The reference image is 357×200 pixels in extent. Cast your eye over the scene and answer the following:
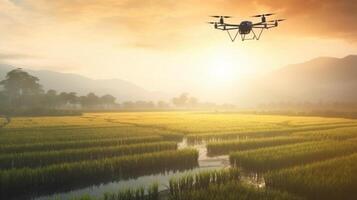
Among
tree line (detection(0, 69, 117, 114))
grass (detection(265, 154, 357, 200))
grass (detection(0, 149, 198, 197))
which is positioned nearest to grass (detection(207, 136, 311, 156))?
grass (detection(0, 149, 198, 197))

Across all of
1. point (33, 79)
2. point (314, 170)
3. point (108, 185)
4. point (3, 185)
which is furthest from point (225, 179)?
point (33, 79)

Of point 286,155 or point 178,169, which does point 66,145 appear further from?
point 286,155

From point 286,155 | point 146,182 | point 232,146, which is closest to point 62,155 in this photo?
point 146,182

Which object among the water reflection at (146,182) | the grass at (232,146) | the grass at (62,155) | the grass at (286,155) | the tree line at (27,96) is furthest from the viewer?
the tree line at (27,96)

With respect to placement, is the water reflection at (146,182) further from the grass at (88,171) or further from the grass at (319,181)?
the grass at (319,181)

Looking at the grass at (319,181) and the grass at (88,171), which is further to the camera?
the grass at (88,171)

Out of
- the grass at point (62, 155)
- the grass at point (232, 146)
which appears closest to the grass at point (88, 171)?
the grass at point (62, 155)

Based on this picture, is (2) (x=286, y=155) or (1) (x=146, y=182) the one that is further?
(2) (x=286, y=155)

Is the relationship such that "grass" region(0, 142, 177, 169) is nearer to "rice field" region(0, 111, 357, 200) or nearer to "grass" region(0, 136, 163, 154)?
"rice field" region(0, 111, 357, 200)

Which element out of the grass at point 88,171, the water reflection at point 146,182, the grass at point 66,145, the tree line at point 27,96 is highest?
the tree line at point 27,96

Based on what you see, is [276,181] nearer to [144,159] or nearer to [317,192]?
[317,192]

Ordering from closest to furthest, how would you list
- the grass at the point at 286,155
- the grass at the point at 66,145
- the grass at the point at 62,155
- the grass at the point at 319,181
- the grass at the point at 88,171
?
the grass at the point at 319,181 < the grass at the point at 88,171 < the grass at the point at 286,155 < the grass at the point at 62,155 < the grass at the point at 66,145
